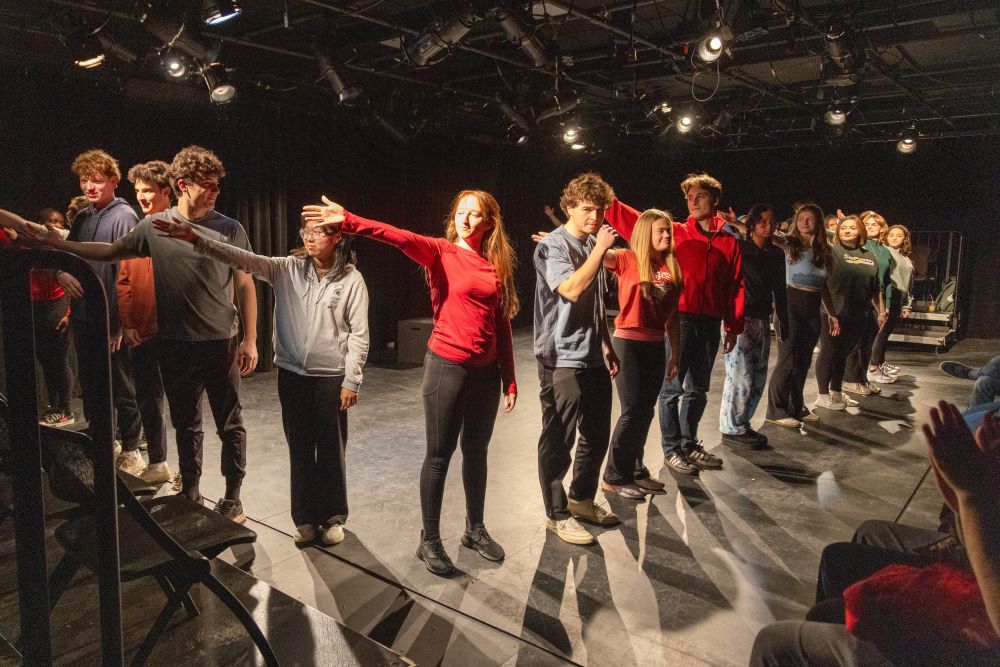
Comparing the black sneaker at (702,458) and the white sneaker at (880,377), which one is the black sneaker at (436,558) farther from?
the white sneaker at (880,377)

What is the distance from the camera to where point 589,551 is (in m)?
2.99

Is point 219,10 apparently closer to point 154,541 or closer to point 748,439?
point 154,541

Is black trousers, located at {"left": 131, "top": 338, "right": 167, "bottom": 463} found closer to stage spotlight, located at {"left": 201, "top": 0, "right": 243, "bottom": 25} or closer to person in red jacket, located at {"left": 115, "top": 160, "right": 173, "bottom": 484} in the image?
person in red jacket, located at {"left": 115, "top": 160, "right": 173, "bottom": 484}

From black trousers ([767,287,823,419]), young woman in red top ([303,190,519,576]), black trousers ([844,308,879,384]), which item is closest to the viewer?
young woman in red top ([303,190,519,576])

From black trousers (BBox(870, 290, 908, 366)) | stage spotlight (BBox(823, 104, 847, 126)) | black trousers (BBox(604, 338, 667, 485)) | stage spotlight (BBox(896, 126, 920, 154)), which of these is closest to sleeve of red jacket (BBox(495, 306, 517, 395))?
black trousers (BBox(604, 338, 667, 485))

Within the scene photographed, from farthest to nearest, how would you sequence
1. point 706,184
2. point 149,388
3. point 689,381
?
point 689,381, point 706,184, point 149,388

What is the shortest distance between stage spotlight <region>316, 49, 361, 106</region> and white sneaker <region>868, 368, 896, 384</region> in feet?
18.2

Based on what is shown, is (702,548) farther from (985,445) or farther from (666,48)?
(666,48)

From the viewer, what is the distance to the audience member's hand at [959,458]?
1.24 meters

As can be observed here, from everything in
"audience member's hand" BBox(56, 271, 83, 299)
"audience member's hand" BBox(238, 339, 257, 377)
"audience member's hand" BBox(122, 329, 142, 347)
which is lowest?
"audience member's hand" BBox(238, 339, 257, 377)

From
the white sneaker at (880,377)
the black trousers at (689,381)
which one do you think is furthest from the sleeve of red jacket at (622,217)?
the white sneaker at (880,377)

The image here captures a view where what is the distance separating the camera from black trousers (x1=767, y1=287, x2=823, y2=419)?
5008 millimetres

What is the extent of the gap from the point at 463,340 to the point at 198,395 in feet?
4.40

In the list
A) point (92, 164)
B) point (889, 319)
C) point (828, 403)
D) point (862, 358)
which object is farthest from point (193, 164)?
point (889, 319)
